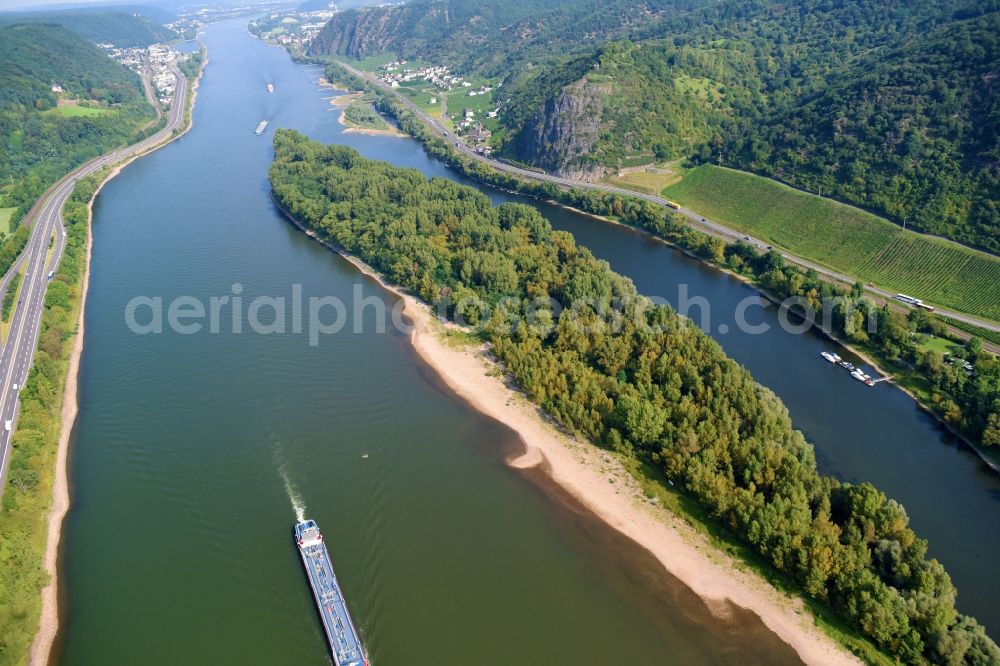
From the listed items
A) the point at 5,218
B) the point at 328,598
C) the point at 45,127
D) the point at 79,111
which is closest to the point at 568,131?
the point at 5,218

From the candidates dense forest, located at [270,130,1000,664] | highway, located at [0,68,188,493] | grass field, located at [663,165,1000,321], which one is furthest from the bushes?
grass field, located at [663,165,1000,321]

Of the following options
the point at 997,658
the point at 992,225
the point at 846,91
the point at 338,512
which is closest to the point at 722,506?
the point at 997,658

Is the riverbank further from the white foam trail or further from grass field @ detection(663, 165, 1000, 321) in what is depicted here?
grass field @ detection(663, 165, 1000, 321)

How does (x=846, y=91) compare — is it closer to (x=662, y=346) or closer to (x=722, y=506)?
(x=662, y=346)

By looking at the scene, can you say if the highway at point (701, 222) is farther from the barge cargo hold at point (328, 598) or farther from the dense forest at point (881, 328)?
the barge cargo hold at point (328, 598)

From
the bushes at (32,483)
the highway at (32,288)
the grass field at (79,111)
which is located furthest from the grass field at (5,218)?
the grass field at (79,111)

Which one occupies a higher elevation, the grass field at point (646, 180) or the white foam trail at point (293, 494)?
the grass field at point (646, 180)
